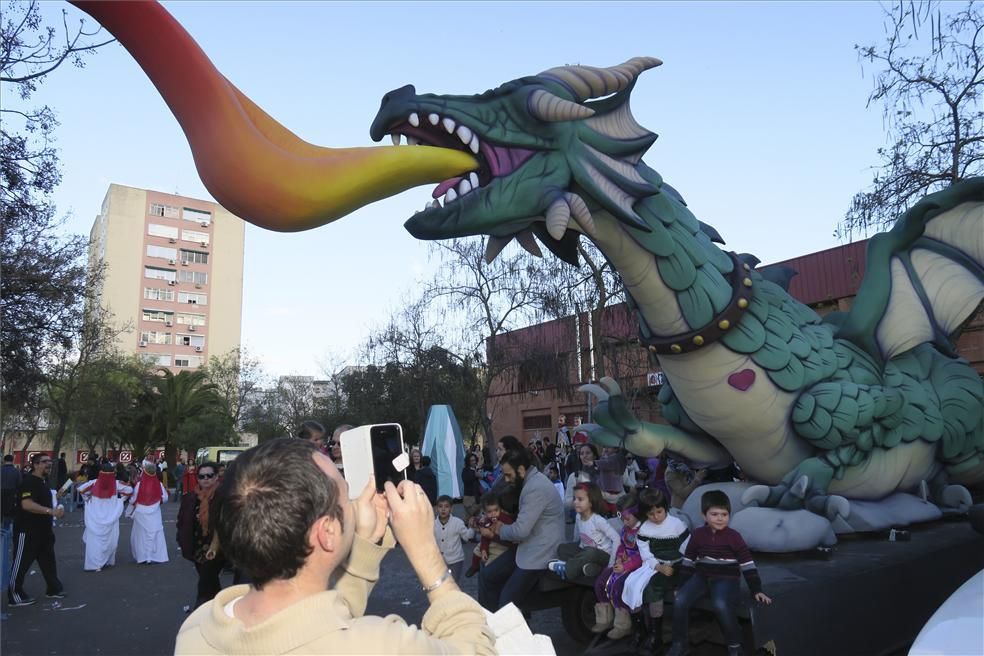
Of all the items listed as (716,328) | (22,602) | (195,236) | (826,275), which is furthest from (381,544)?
(195,236)

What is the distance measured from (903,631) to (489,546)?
8.67 feet

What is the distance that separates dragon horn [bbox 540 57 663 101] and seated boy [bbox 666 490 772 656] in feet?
8.86

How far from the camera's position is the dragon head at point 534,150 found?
175 inches

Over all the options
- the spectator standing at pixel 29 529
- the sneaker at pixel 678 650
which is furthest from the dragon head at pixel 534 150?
the spectator standing at pixel 29 529

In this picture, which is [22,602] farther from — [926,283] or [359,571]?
[926,283]

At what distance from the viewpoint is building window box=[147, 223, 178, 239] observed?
175 ft

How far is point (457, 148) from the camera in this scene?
4.57 m

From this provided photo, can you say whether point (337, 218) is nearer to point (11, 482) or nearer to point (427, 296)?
point (11, 482)

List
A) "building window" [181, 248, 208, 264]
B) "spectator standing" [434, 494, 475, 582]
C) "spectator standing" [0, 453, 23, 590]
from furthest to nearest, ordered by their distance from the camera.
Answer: "building window" [181, 248, 208, 264] → "spectator standing" [0, 453, 23, 590] → "spectator standing" [434, 494, 475, 582]

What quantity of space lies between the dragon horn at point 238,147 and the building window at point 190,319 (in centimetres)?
5517

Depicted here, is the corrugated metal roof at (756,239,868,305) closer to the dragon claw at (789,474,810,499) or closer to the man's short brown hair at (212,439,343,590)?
the dragon claw at (789,474,810,499)

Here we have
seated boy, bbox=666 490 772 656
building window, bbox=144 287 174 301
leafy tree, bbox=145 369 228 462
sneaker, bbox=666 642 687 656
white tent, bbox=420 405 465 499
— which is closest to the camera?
seated boy, bbox=666 490 772 656

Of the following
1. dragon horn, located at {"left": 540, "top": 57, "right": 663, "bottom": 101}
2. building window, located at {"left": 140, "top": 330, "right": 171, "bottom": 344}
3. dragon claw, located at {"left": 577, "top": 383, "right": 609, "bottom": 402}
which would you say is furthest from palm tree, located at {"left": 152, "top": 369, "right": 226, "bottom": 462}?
dragon horn, located at {"left": 540, "top": 57, "right": 663, "bottom": 101}

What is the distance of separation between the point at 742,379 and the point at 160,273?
5511cm
